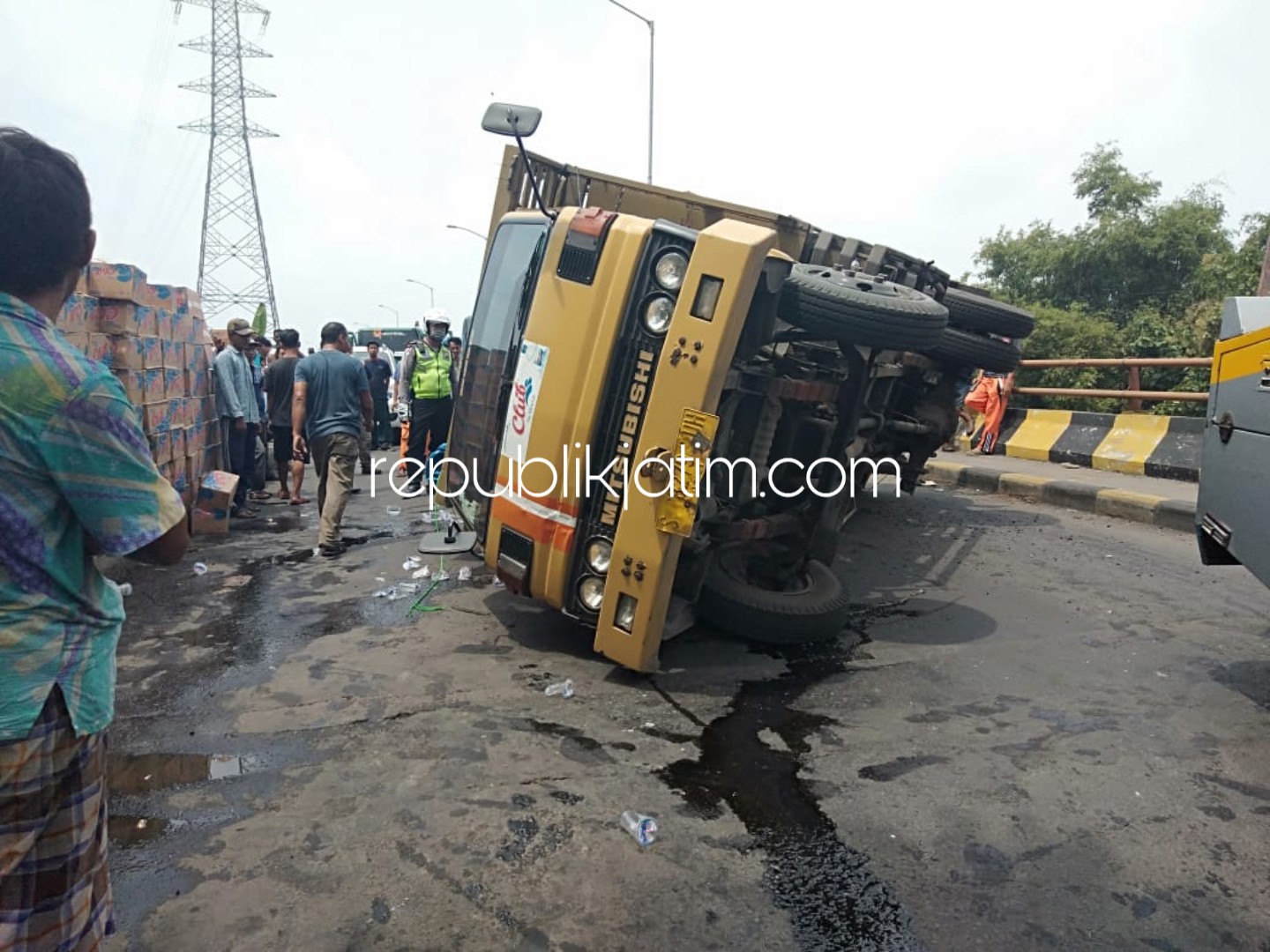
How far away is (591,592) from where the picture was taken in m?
3.78

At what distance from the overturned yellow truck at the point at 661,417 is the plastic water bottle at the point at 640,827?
1.01 meters

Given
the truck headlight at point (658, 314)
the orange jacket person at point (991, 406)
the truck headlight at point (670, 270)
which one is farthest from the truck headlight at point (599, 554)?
the orange jacket person at point (991, 406)

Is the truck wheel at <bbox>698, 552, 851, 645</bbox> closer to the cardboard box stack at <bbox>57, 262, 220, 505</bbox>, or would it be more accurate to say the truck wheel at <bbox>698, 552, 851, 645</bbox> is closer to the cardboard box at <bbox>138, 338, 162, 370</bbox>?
the cardboard box stack at <bbox>57, 262, 220, 505</bbox>

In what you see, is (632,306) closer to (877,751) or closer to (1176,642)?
(877,751)

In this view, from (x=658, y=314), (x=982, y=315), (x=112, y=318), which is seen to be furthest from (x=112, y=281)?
(x=982, y=315)

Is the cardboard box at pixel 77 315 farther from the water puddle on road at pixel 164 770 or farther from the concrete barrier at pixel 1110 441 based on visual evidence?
the concrete barrier at pixel 1110 441

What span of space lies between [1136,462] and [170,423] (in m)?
9.66

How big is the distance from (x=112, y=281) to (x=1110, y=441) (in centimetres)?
1009

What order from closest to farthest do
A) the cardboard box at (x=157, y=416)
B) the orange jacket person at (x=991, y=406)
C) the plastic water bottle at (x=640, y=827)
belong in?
1. the plastic water bottle at (x=640, y=827)
2. the cardboard box at (x=157, y=416)
3. the orange jacket person at (x=991, y=406)

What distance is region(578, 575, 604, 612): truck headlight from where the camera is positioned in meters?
3.76

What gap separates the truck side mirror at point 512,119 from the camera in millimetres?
3641

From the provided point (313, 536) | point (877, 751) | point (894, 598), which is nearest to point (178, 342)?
point (313, 536)

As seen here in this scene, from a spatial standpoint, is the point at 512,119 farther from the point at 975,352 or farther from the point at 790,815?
the point at 975,352

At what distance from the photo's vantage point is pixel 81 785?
149cm
